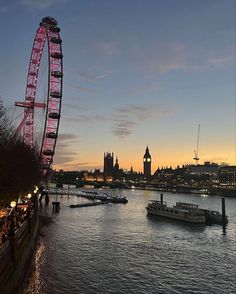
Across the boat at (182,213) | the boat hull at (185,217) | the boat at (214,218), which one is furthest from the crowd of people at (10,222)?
the boat at (214,218)

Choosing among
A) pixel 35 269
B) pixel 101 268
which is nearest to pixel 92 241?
pixel 101 268

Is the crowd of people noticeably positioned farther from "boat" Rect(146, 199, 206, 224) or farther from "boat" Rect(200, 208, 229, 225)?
"boat" Rect(200, 208, 229, 225)

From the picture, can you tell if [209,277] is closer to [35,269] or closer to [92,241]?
[35,269]

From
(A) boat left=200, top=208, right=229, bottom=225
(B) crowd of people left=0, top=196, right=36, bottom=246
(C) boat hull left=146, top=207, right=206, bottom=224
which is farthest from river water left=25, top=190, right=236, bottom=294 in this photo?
(A) boat left=200, top=208, right=229, bottom=225

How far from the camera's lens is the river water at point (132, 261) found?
91.7 ft

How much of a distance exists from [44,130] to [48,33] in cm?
1451

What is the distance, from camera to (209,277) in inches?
1229

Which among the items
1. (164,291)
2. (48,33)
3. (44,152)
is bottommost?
(164,291)

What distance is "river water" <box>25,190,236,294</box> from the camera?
27.9 metres

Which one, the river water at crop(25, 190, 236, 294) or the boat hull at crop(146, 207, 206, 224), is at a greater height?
the boat hull at crop(146, 207, 206, 224)

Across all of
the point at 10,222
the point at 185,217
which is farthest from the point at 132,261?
the point at 185,217

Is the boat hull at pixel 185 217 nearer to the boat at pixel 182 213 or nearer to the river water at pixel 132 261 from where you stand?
the boat at pixel 182 213

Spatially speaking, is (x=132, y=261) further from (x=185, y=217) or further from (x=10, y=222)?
(x=185, y=217)

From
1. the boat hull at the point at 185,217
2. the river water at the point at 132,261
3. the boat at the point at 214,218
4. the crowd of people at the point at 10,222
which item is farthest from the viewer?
the boat at the point at 214,218
